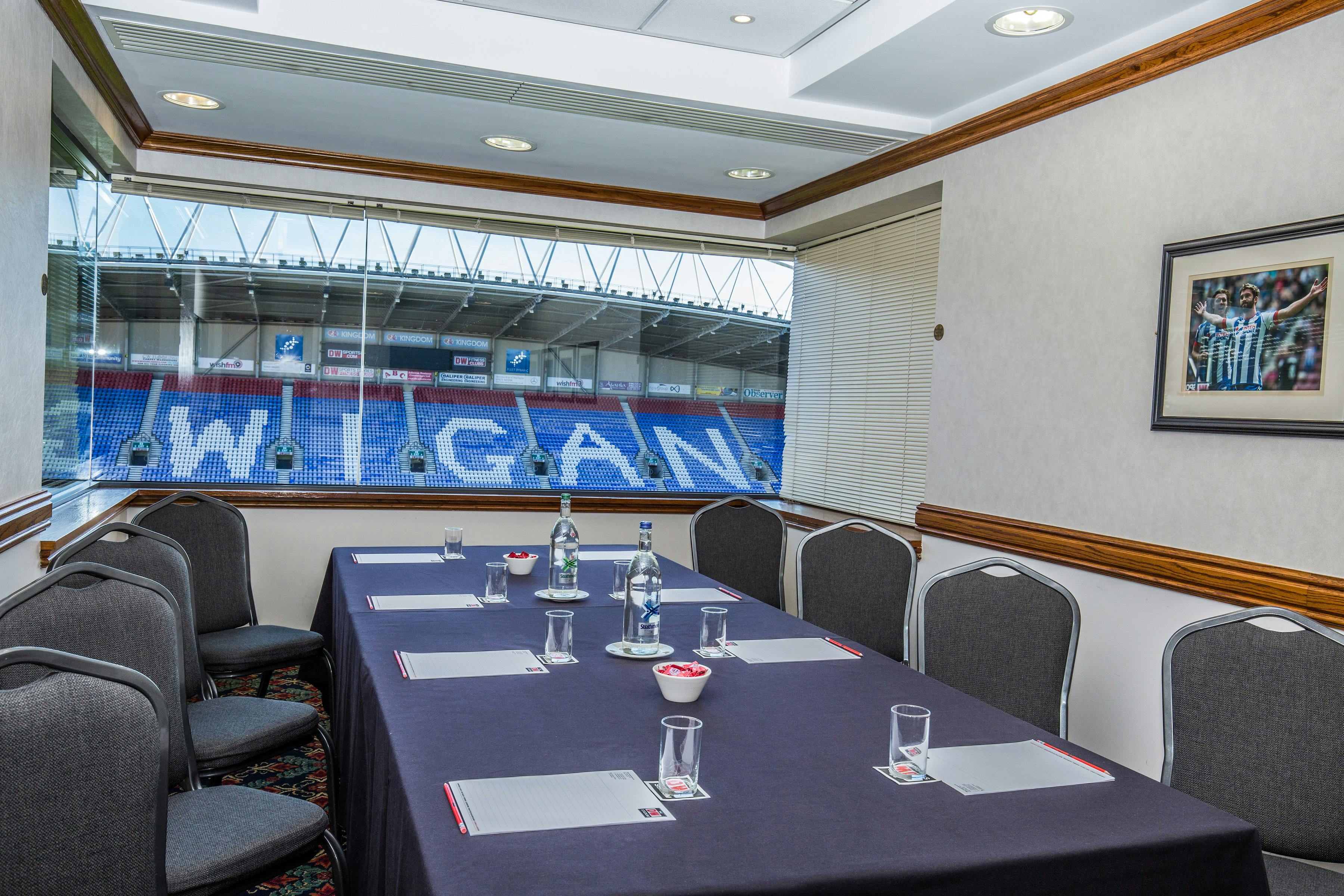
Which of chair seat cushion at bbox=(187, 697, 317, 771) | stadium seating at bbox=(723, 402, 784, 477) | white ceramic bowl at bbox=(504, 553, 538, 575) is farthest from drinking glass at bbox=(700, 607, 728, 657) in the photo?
stadium seating at bbox=(723, 402, 784, 477)

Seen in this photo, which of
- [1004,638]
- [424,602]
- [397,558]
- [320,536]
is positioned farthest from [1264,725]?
[320,536]

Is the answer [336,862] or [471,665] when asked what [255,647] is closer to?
[336,862]

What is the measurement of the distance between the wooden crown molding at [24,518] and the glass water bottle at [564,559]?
1.59m

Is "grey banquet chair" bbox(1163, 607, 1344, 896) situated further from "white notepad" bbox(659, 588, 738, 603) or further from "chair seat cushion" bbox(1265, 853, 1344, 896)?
"white notepad" bbox(659, 588, 738, 603)

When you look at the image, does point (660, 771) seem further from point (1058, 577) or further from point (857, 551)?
point (1058, 577)

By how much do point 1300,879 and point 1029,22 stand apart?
104 inches

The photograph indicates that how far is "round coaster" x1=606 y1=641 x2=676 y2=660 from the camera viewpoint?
2236mm

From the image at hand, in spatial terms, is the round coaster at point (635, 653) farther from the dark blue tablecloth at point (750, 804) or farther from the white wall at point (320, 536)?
the white wall at point (320, 536)

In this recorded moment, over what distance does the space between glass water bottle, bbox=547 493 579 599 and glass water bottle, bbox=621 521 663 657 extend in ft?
2.11

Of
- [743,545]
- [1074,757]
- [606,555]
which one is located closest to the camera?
[1074,757]

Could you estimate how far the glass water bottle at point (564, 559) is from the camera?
296 cm

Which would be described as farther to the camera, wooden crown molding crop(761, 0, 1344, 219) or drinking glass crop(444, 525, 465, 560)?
drinking glass crop(444, 525, 465, 560)

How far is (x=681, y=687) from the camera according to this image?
6.21 ft

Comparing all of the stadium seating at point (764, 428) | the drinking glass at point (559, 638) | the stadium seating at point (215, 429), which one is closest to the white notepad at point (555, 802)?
the drinking glass at point (559, 638)
